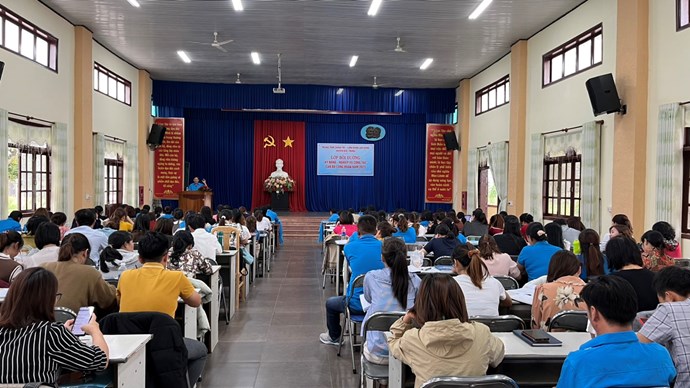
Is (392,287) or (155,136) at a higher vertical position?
(155,136)

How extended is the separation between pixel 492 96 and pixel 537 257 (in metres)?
10.2

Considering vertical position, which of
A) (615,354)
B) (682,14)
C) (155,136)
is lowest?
(615,354)

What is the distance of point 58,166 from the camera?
34.8 feet

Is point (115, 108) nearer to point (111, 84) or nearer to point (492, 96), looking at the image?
point (111, 84)

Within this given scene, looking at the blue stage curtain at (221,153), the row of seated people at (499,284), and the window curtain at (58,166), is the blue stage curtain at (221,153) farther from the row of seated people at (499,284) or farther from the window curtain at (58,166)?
the row of seated people at (499,284)

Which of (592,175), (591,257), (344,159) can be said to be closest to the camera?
(591,257)

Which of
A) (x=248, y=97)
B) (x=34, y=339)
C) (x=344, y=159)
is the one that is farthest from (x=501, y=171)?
(x=34, y=339)

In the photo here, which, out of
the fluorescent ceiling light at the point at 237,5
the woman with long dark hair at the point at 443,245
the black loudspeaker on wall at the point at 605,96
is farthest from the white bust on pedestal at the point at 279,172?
the woman with long dark hair at the point at 443,245

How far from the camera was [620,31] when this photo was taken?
8.21 meters

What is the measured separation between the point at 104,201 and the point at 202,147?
734 cm

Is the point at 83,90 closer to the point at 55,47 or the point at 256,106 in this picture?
the point at 55,47

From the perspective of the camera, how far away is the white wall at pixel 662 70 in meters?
7.20

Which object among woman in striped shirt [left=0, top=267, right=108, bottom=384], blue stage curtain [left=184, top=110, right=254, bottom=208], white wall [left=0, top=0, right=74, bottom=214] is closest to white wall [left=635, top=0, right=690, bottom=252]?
woman in striped shirt [left=0, top=267, right=108, bottom=384]

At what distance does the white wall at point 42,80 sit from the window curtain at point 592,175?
931 cm
